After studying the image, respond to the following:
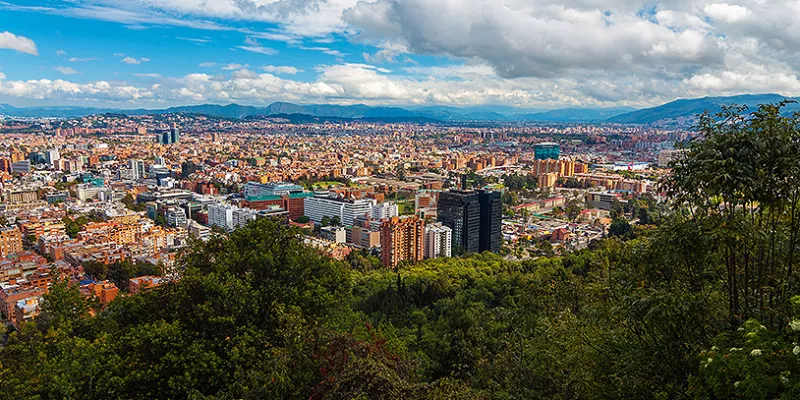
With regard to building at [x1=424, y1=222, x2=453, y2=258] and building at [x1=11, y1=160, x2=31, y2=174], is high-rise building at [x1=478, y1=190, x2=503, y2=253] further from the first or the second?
building at [x1=11, y1=160, x2=31, y2=174]

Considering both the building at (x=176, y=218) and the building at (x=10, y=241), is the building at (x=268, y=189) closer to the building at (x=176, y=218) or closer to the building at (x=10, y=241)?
the building at (x=176, y=218)

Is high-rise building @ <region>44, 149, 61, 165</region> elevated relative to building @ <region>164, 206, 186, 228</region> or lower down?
elevated

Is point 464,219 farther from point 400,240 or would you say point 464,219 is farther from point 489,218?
point 400,240

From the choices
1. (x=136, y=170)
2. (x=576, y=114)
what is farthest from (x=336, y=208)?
(x=576, y=114)

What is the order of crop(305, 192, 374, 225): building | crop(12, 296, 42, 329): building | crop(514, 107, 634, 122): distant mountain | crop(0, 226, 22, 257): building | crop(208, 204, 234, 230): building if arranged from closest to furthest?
crop(12, 296, 42, 329): building → crop(0, 226, 22, 257): building → crop(208, 204, 234, 230): building → crop(305, 192, 374, 225): building → crop(514, 107, 634, 122): distant mountain

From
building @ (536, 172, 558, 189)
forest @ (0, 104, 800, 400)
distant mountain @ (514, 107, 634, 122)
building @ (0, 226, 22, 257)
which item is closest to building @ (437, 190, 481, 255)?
forest @ (0, 104, 800, 400)

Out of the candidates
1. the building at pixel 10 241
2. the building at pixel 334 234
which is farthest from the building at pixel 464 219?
the building at pixel 10 241

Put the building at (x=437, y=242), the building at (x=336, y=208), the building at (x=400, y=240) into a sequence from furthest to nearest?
the building at (x=336, y=208)
the building at (x=437, y=242)
the building at (x=400, y=240)
